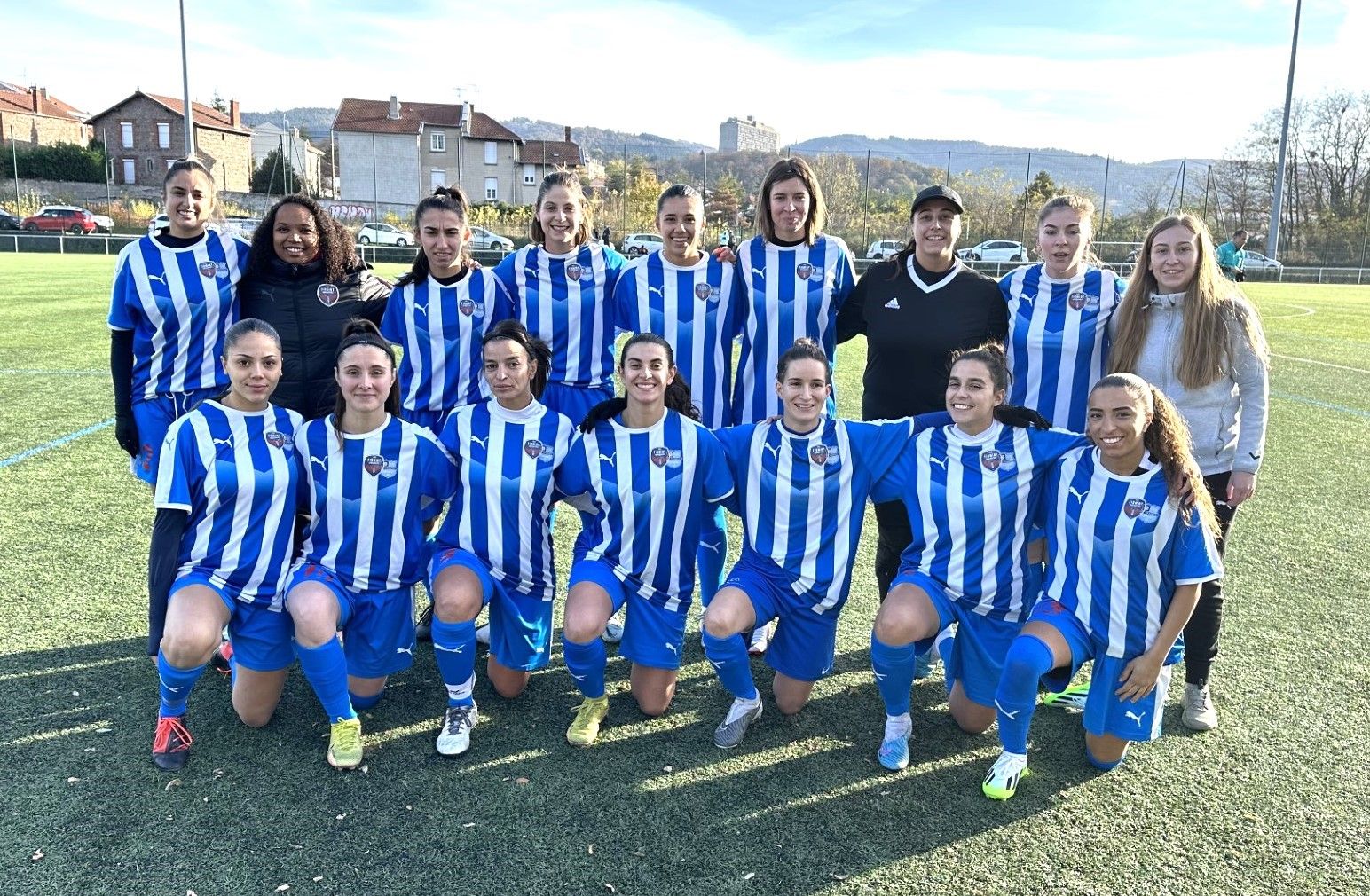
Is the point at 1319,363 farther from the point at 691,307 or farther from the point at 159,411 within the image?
the point at 159,411

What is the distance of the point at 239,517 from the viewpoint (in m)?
3.06

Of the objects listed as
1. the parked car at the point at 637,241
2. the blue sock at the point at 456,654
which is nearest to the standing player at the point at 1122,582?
the blue sock at the point at 456,654

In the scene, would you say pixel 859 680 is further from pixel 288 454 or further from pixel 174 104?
pixel 174 104

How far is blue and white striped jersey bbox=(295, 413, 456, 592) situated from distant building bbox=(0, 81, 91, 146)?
64638 mm

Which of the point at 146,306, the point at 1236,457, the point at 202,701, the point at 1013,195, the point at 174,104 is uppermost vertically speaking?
the point at 174,104

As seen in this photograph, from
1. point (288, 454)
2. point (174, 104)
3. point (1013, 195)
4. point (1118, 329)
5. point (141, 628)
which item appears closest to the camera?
point (288, 454)

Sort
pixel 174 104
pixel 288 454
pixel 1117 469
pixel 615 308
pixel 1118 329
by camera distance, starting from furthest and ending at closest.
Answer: pixel 174 104 → pixel 615 308 → pixel 1118 329 → pixel 288 454 → pixel 1117 469

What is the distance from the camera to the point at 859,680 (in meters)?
3.51

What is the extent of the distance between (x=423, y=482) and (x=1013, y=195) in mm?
Answer: 42649

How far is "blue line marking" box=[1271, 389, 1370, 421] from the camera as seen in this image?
29.7 feet

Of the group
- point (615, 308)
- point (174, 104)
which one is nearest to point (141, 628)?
point (615, 308)

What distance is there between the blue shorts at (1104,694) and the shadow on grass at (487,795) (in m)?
0.18

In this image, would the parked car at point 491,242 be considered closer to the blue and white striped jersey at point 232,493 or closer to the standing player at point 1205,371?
the blue and white striped jersey at point 232,493

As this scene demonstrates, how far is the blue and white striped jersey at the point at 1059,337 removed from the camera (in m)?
3.48
